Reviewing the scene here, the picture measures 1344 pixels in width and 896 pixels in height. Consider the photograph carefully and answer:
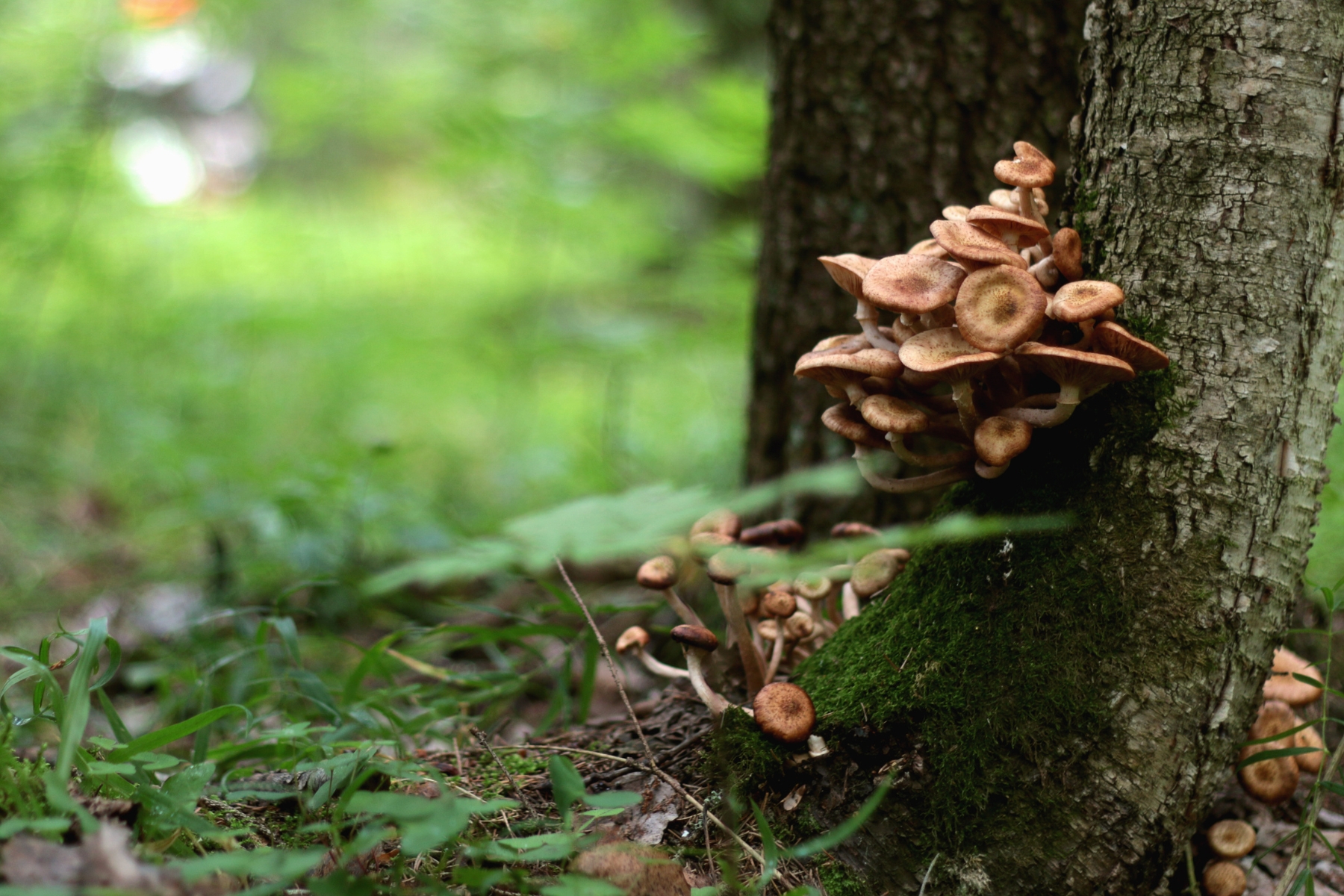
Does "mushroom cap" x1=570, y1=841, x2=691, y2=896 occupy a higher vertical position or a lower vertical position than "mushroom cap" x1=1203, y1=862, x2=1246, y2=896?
higher

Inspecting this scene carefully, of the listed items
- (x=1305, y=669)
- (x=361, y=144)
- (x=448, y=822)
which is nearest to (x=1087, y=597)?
(x=1305, y=669)

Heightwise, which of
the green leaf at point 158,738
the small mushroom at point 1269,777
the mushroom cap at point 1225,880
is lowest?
the mushroom cap at point 1225,880

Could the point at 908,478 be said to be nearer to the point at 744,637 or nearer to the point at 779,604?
the point at 779,604

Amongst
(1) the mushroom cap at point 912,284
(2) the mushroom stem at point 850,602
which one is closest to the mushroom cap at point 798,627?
(2) the mushroom stem at point 850,602

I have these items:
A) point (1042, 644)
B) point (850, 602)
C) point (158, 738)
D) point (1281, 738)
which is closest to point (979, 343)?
point (1042, 644)

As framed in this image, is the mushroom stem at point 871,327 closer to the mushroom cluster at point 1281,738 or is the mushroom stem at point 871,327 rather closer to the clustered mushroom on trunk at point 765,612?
the clustered mushroom on trunk at point 765,612

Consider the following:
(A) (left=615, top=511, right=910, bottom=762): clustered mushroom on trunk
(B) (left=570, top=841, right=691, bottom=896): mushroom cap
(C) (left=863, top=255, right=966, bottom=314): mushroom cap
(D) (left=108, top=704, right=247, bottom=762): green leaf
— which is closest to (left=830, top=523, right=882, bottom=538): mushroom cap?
(A) (left=615, top=511, right=910, bottom=762): clustered mushroom on trunk

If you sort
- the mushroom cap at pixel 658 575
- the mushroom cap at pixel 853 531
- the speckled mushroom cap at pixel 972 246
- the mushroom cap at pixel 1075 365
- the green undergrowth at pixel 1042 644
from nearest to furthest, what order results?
1. the mushroom cap at pixel 1075 365
2. the speckled mushroom cap at pixel 972 246
3. the green undergrowth at pixel 1042 644
4. the mushroom cap at pixel 658 575
5. the mushroom cap at pixel 853 531

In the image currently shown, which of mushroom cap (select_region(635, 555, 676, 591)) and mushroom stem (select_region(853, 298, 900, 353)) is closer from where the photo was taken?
mushroom stem (select_region(853, 298, 900, 353))

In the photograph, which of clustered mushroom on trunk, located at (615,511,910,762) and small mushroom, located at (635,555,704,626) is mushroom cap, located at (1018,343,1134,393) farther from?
small mushroom, located at (635,555,704,626)
